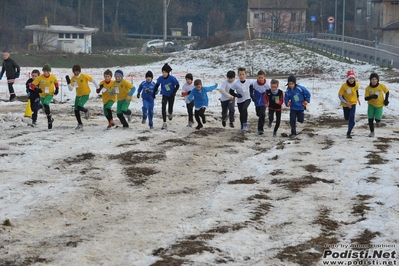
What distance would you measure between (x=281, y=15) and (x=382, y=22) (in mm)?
21364

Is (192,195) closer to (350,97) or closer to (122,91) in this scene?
(350,97)

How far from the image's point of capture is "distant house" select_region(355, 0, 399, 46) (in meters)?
82.4

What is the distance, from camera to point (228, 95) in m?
→ 18.2

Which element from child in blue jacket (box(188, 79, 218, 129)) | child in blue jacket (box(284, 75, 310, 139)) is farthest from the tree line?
child in blue jacket (box(284, 75, 310, 139))

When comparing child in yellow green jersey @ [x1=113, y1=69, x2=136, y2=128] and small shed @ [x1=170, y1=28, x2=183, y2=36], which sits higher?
small shed @ [x1=170, y1=28, x2=183, y2=36]

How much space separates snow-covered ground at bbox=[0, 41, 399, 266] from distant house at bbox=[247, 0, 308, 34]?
250ft

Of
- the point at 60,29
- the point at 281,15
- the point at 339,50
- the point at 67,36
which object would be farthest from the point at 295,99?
the point at 281,15

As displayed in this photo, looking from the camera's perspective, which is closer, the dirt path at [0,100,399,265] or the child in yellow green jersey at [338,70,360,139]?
the dirt path at [0,100,399,265]

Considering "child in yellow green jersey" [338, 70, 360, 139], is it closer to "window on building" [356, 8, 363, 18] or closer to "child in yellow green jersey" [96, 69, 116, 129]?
"child in yellow green jersey" [96, 69, 116, 129]

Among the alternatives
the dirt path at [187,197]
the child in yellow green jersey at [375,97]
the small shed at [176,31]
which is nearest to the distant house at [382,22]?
the small shed at [176,31]

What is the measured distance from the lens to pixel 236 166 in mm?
13414

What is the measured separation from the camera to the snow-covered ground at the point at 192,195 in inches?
324

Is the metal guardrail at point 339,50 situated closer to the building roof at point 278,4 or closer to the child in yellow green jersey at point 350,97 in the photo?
the building roof at point 278,4

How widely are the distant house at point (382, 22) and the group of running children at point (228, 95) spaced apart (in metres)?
66.6
